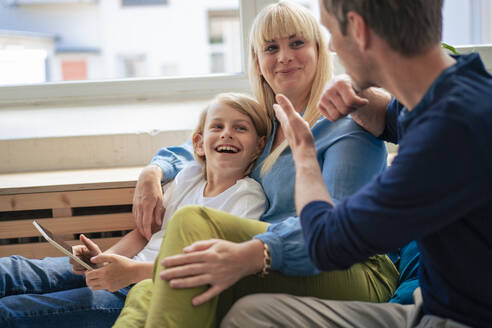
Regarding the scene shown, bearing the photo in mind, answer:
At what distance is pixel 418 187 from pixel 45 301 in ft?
3.49

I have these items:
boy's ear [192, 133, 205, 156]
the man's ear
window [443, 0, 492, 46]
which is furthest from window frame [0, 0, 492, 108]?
the man's ear

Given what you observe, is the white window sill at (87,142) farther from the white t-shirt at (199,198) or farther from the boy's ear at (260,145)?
the boy's ear at (260,145)

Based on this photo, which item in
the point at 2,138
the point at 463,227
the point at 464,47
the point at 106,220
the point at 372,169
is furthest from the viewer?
the point at 464,47

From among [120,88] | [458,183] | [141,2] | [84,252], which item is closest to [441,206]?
[458,183]

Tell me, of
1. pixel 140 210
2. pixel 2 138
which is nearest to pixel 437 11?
pixel 140 210

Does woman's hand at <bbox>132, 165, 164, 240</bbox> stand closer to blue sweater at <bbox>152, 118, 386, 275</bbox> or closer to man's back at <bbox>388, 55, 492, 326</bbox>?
blue sweater at <bbox>152, 118, 386, 275</bbox>

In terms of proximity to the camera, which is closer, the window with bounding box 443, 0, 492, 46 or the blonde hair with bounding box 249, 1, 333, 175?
the blonde hair with bounding box 249, 1, 333, 175

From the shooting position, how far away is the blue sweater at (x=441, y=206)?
76cm

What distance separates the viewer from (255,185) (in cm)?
143

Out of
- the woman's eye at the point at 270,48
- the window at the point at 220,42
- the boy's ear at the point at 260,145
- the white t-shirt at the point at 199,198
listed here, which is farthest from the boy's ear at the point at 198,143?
the window at the point at 220,42

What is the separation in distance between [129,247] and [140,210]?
0.39 feet

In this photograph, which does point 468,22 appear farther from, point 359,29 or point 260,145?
point 359,29

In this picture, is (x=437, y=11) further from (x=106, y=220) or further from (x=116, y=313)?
(x=106, y=220)

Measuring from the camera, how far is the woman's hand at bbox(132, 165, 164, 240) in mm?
1523
